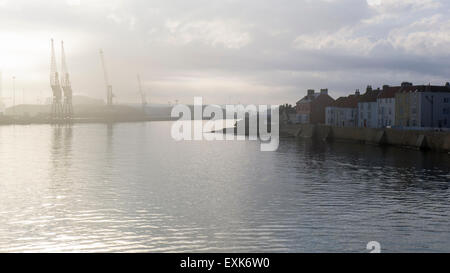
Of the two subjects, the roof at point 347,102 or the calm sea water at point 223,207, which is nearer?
the calm sea water at point 223,207

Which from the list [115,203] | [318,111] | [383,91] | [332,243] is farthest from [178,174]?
[318,111]

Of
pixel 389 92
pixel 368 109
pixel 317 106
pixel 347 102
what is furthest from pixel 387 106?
pixel 317 106

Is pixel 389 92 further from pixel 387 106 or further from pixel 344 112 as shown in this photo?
pixel 344 112

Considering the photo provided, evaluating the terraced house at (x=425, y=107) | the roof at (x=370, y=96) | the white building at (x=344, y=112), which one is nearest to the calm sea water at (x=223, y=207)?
the terraced house at (x=425, y=107)

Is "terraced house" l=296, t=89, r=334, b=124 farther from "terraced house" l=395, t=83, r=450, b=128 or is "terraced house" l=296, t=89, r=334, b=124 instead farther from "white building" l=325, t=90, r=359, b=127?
"terraced house" l=395, t=83, r=450, b=128

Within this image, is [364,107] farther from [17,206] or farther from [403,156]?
[17,206]

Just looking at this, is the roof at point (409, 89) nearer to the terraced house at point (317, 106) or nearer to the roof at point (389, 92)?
the roof at point (389, 92)

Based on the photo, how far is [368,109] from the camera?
128 metres

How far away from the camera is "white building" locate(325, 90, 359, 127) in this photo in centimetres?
13838

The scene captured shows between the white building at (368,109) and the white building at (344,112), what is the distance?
4506 mm

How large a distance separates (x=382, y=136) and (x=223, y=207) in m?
69.1

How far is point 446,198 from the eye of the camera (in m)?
38.7

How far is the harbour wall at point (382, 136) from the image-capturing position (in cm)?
8075
